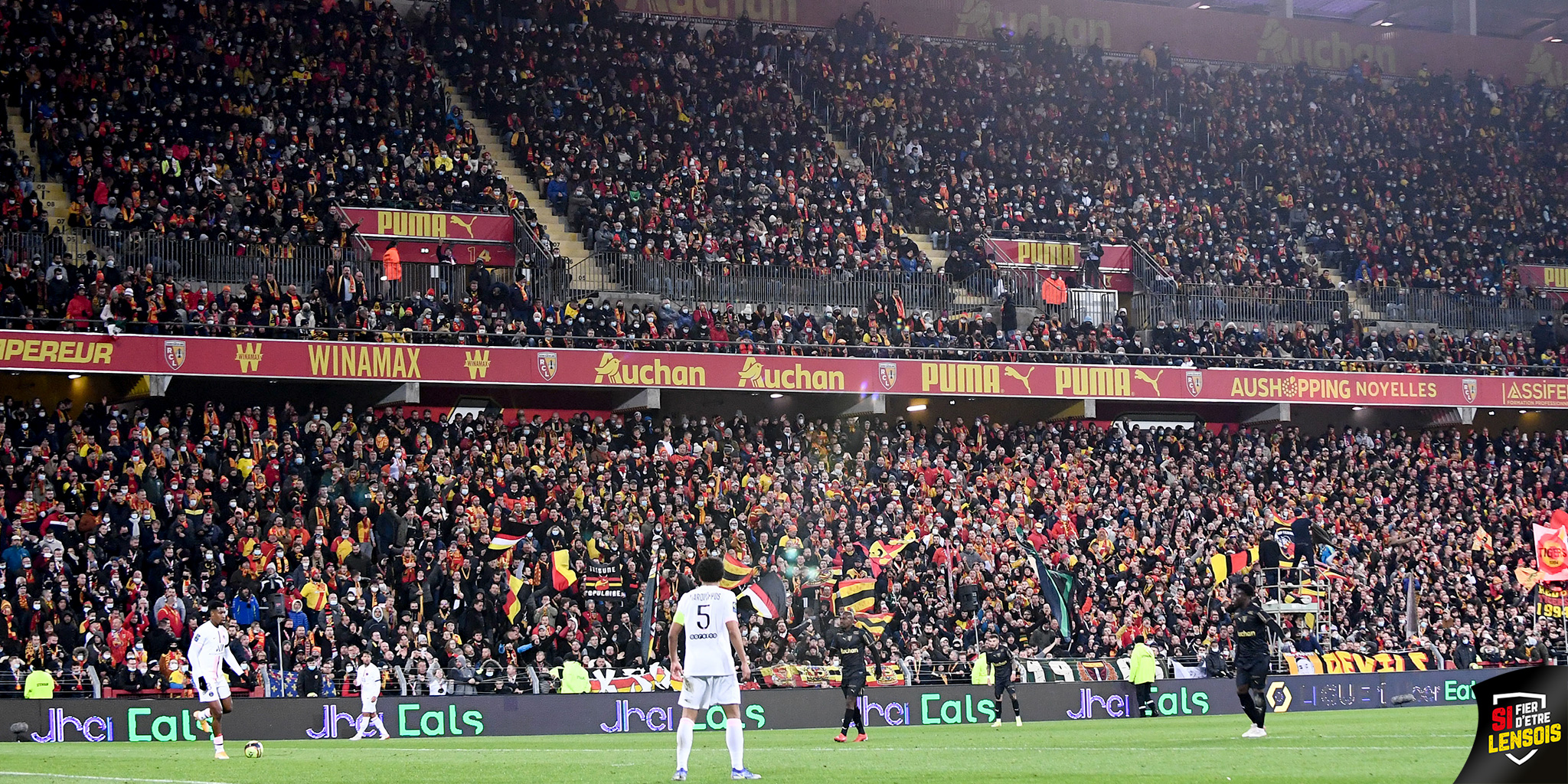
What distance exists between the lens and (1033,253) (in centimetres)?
4847

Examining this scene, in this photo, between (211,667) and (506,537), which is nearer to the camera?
(211,667)

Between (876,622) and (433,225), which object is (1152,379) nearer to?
(876,622)

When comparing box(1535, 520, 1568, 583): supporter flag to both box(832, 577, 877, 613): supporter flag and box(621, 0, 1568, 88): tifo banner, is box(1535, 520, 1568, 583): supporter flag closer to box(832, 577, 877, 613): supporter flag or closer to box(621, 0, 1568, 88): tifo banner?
box(832, 577, 877, 613): supporter flag

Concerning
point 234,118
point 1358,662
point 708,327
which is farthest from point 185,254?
point 1358,662

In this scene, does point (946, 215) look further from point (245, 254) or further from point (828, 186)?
point (245, 254)

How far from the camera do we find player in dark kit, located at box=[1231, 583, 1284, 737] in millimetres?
20562

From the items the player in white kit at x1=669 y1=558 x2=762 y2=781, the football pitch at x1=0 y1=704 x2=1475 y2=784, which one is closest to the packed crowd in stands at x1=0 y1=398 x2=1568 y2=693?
the football pitch at x1=0 y1=704 x2=1475 y2=784

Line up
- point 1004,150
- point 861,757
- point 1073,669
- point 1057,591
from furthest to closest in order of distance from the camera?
1. point 1004,150
2. point 1057,591
3. point 1073,669
4. point 861,757

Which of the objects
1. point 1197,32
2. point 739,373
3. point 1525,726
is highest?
point 1197,32

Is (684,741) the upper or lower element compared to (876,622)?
upper

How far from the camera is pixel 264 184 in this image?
39188 millimetres

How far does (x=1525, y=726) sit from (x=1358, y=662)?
3040 cm

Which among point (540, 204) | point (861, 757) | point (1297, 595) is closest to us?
point (861, 757)

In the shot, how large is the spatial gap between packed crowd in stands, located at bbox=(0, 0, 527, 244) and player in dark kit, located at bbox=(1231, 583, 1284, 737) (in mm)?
25038
